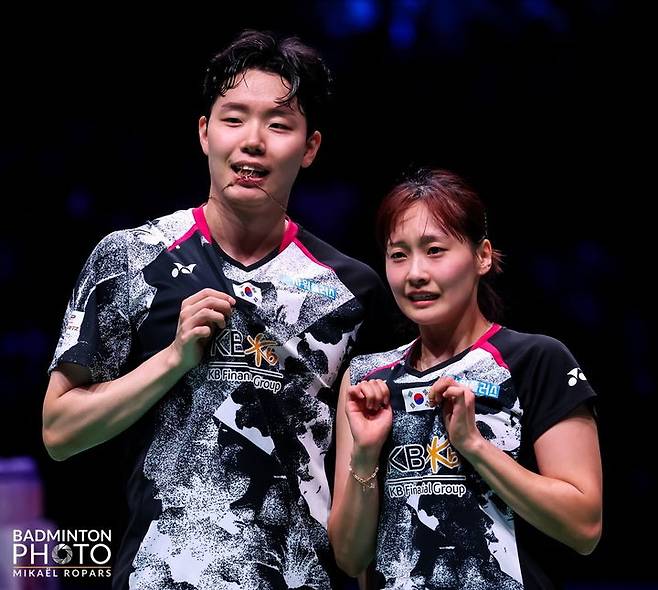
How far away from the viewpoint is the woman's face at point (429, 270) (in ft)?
6.46

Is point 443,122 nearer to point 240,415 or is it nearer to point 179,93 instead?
point 179,93

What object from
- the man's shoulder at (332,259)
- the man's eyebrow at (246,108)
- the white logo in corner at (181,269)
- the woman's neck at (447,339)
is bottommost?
the woman's neck at (447,339)

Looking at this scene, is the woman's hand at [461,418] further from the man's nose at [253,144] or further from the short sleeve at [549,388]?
the man's nose at [253,144]

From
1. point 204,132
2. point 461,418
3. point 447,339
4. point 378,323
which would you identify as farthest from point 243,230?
point 461,418

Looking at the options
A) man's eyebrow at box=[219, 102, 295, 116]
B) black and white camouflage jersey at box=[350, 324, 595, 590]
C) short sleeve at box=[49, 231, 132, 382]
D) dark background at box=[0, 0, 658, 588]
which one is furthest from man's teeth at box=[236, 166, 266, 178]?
dark background at box=[0, 0, 658, 588]

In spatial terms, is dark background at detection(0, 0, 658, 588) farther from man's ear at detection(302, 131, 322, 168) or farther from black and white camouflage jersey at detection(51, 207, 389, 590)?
black and white camouflage jersey at detection(51, 207, 389, 590)

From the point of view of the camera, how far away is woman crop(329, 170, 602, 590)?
1816 mm

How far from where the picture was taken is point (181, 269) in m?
2.05

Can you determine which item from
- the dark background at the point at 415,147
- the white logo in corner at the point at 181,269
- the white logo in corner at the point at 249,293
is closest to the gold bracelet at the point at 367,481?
the white logo in corner at the point at 249,293

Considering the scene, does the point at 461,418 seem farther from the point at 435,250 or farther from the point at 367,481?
the point at 435,250

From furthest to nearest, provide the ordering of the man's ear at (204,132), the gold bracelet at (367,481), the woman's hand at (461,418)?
the man's ear at (204,132) < the gold bracelet at (367,481) < the woman's hand at (461,418)

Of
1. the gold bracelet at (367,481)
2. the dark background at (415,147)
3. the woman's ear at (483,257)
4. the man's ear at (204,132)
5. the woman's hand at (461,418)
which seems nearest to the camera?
the woman's hand at (461,418)

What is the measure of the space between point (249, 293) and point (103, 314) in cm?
26

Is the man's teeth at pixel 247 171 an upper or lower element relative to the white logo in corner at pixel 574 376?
upper
